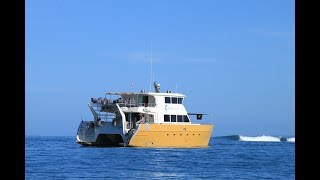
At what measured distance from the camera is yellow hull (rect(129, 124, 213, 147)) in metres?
37.1

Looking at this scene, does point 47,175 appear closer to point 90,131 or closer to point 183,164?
point 183,164

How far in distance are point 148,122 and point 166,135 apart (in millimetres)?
1591

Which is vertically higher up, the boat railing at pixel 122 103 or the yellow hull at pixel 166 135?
the boat railing at pixel 122 103

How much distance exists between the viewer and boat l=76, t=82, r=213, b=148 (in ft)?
123

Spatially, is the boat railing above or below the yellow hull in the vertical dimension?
above

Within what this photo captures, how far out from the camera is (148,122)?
3850cm

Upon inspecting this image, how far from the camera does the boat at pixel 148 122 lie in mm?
37438

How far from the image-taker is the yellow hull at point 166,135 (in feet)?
122

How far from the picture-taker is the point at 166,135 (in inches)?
1478
